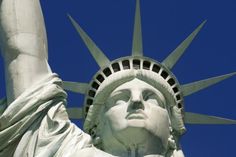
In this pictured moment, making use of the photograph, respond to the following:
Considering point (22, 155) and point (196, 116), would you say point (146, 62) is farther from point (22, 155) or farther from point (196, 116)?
point (22, 155)

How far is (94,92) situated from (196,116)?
1790mm

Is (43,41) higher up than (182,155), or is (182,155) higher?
(43,41)

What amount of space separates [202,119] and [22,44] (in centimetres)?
404

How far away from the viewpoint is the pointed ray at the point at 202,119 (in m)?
19.9

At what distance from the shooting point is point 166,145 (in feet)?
58.1

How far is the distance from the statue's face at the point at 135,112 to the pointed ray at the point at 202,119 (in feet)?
5.72

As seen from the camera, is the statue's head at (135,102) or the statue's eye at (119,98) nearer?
the statue's head at (135,102)

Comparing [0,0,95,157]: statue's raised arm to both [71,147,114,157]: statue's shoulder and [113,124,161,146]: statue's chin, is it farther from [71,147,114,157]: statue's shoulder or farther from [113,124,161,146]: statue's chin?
[113,124,161,146]: statue's chin

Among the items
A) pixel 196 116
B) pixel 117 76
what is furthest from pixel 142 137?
pixel 196 116

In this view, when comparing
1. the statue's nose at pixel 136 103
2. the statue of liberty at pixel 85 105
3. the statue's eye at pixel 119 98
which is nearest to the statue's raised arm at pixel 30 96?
the statue of liberty at pixel 85 105

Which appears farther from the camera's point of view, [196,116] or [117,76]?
[196,116]

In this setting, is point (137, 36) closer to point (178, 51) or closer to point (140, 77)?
point (178, 51)

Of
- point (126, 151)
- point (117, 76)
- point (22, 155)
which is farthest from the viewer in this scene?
point (117, 76)

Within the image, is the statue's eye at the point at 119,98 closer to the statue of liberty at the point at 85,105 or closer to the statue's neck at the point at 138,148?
the statue of liberty at the point at 85,105
